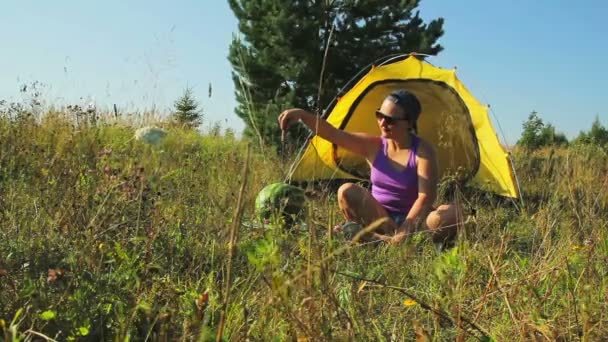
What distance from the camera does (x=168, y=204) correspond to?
10.5 ft

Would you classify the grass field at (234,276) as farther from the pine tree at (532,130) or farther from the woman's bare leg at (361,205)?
the pine tree at (532,130)

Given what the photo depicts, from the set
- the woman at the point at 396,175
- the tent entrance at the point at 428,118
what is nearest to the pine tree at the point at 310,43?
the tent entrance at the point at 428,118

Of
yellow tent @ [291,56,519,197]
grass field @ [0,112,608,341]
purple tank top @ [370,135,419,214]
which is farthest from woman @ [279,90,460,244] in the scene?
yellow tent @ [291,56,519,197]

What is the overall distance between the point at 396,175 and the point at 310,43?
4370 mm

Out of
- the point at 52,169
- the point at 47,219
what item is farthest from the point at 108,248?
the point at 52,169

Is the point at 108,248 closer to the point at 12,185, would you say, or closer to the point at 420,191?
the point at 12,185

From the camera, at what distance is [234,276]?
2.29 meters

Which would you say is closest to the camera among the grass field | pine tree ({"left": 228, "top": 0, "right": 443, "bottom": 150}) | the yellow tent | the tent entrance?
the grass field

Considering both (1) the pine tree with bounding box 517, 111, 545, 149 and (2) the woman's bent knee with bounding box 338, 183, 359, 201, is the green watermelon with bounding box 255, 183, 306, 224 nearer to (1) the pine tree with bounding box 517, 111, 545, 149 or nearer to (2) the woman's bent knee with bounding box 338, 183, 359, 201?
(2) the woman's bent knee with bounding box 338, 183, 359, 201

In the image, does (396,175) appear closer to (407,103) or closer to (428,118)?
(407,103)

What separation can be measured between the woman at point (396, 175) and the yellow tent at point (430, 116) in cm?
138

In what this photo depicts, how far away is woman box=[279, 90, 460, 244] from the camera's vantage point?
134 inches

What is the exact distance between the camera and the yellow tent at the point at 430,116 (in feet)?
17.4

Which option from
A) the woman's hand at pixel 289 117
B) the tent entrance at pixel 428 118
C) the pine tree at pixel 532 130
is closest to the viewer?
the woman's hand at pixel 289 117
